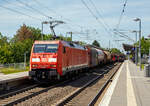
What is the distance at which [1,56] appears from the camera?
153ft

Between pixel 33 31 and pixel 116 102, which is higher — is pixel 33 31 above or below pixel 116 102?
above

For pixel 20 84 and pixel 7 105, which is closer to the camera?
pixel 7 105

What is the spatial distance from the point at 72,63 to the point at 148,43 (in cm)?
4588

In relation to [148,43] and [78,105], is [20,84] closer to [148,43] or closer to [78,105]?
[78,105]

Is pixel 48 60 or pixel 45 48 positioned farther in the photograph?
pixel 45 48

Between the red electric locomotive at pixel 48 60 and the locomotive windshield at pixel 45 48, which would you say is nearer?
the red electric locomotive at pixel 48 60

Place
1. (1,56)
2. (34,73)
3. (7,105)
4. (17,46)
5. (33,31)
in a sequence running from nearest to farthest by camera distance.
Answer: (7,105) < (34,73) < (1,56) < (17,46) < (33,31)

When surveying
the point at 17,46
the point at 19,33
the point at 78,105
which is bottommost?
the point at 78,105

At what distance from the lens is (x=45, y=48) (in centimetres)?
1633

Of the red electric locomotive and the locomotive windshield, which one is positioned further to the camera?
the locomotive windshield

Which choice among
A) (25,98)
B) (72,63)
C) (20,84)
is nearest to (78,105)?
(25,98)

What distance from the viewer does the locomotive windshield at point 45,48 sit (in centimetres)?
1606

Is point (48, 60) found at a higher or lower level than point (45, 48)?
lower

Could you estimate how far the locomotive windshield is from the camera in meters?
16.1
